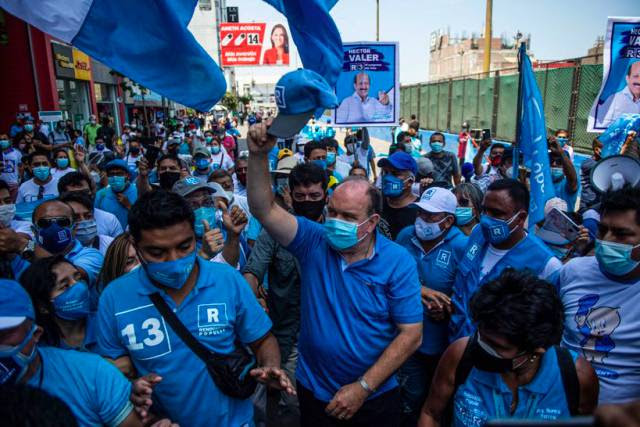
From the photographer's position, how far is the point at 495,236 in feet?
9.22

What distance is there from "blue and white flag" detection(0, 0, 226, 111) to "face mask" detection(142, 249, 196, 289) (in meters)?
0.91

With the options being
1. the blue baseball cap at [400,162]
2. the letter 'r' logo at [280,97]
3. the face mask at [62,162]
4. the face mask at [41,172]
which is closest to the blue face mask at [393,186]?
the blue baseball cap at [400,162]

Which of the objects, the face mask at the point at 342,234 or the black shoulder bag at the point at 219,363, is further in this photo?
the face mask at the point at 342,234

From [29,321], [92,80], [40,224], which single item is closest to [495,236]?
[29,321]

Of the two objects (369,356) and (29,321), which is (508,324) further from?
(29,321)

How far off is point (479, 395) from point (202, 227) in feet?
7.65

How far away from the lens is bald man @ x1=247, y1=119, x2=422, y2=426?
7.22 feet

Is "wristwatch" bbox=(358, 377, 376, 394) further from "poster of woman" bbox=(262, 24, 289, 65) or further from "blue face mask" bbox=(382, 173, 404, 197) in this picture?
"poster of woman" bbox=(262, 24, 289, 65)

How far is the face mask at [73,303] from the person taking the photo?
2354 millimetres

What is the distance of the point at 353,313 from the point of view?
7.44 feet

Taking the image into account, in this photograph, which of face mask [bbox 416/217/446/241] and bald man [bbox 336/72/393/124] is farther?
bald man [bbox 336/72/393/124]

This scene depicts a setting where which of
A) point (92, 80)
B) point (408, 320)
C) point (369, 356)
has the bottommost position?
point (369, 356)

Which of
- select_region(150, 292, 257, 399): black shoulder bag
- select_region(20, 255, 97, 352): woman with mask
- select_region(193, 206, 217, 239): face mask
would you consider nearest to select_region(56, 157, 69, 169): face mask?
select_region(193, 206, 217, 239): face mask

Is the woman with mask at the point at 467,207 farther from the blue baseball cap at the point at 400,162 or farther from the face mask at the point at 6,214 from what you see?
the face mask at the point at 6,214
